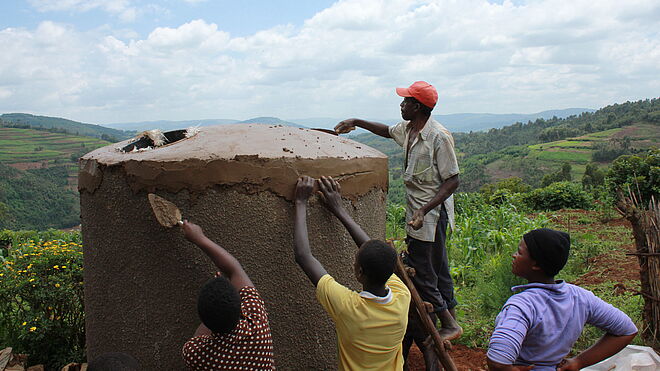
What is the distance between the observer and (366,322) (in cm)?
A: 186

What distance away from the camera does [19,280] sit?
383cm

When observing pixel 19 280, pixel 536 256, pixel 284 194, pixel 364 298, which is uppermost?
pixel 284 194

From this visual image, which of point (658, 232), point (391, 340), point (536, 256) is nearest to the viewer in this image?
point (536, 256)

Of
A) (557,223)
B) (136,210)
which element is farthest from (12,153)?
(136,210)

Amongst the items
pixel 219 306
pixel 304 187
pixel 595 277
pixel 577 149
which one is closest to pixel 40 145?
pixel 577 149

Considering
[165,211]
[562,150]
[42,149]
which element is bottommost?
[562,150]

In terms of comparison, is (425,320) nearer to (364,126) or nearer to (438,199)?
(438,199)

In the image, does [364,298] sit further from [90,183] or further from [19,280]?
[19,280]

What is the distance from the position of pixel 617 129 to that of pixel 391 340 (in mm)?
40375

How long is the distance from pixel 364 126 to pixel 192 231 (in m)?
1.53

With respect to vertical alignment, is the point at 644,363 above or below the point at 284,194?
below

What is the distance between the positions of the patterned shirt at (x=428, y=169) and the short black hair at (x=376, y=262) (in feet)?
3.62

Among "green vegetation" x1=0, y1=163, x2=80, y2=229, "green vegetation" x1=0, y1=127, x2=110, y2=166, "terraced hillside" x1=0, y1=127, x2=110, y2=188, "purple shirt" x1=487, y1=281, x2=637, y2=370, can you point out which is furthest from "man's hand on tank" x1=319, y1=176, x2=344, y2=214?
"green vegetation" x1=0, y1=127, x2=110, y2=166

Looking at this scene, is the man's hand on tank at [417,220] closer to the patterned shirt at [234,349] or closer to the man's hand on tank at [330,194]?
the man's hand on tank at [330,194]
